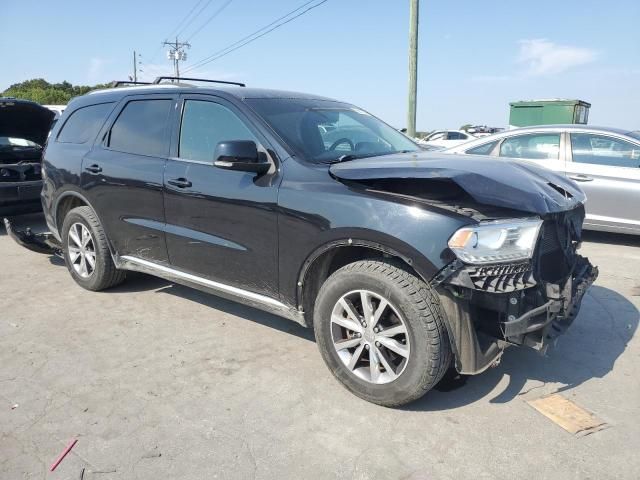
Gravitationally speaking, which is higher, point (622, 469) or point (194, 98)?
point (194, 98)

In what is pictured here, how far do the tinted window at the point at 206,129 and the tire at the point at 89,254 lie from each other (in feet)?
4.49

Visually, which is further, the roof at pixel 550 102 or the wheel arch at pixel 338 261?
the roof at pixel 550 102

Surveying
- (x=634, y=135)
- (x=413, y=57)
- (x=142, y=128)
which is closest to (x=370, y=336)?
(x=142, y=128)

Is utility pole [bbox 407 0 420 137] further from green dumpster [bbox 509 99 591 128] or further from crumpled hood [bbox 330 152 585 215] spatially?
green dumpster [bbox 509 99 591 128]

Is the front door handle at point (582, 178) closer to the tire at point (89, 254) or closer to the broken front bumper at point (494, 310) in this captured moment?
the broken front bumper at point (494, 310)

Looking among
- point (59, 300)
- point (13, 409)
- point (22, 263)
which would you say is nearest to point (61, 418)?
point (13, 409)

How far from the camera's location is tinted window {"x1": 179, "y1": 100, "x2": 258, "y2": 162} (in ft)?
12.1

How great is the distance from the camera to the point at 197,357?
364 cm

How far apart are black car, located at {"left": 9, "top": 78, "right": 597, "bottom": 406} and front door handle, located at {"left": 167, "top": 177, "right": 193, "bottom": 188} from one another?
1cm

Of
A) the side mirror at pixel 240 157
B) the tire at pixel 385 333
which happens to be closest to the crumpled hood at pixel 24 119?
the side mirror at pixel 240 157

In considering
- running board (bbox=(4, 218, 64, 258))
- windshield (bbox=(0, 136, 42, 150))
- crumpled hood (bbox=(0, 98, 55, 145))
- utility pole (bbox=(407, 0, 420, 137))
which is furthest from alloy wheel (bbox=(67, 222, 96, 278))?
utility pole (bbox=(407, 0, 420, 137))

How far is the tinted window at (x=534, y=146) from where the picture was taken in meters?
6.82

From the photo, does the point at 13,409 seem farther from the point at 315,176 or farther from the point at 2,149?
the point at 2,149

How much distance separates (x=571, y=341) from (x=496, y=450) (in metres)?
1.57
